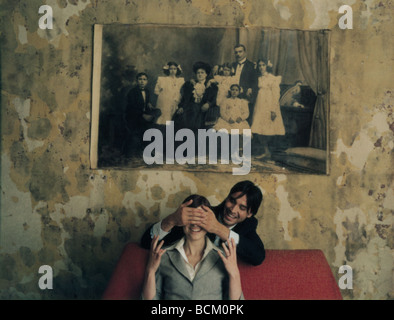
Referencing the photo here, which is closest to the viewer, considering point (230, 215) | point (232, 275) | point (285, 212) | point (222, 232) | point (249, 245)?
point (232, 275)

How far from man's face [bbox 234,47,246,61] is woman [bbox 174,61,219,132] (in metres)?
0.27

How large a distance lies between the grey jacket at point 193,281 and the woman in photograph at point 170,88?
4.97 ft

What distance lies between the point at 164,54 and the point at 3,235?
222cm

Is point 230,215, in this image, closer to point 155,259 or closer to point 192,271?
point 192,271

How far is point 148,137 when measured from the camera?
11.2 ft

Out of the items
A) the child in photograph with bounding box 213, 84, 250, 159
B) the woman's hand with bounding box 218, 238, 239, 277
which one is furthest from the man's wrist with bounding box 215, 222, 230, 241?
the child in photograph with bounding box 213, 84, 250, 159

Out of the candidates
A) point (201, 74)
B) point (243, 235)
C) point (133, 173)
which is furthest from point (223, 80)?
point (243, 235)

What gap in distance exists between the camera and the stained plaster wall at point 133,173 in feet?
11.1

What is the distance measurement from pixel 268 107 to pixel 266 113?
0.19 feet

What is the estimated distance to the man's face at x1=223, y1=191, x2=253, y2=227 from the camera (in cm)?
259

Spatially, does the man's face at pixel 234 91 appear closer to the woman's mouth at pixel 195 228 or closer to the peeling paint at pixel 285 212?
the peeling paint at pixel 285 212

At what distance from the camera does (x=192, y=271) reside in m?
2.27
